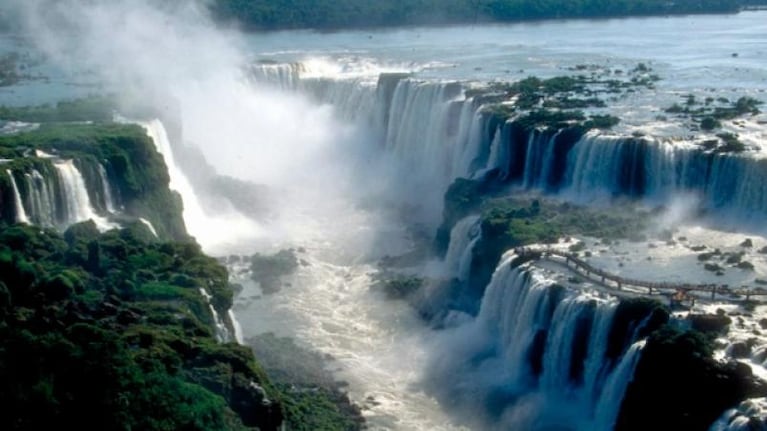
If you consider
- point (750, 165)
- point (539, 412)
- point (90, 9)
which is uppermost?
point (90, 9)

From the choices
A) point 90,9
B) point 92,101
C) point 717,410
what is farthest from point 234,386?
point 90,9

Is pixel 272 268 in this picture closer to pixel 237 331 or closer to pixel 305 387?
pixel 237 331

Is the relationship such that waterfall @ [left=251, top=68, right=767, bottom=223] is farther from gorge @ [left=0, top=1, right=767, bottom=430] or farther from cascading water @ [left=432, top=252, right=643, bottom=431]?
cascading water @ [left=432, top=252, right=643, bottom=431]

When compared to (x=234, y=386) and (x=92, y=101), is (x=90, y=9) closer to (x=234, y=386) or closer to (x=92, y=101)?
(x=92, y=101)

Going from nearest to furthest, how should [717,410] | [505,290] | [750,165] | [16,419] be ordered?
[16,419] < [717,410] < [505,290] < [750,165]

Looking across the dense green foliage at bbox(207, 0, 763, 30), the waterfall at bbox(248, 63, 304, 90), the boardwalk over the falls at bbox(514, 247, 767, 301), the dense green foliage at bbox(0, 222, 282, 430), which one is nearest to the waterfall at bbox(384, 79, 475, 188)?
the waterfall at bbox(248, 63, 304, 90)

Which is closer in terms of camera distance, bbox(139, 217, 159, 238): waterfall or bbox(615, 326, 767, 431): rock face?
bbox(615, 326, 767, 431): rock face
